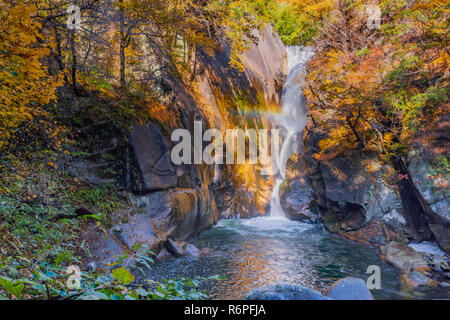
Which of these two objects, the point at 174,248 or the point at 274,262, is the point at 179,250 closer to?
the point at 174,248

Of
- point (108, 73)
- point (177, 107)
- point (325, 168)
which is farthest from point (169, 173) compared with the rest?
point (325, 168)

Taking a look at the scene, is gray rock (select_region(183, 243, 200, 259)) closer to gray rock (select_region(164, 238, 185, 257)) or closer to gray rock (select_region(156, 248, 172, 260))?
gray rock (select_region(164, 238, 185, 257))

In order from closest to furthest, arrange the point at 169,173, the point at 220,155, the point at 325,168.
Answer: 1. the point at 169,173
2. the point at 325,168
3. the point at 220,155

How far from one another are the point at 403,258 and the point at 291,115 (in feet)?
49.3

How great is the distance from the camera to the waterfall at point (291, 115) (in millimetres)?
18750

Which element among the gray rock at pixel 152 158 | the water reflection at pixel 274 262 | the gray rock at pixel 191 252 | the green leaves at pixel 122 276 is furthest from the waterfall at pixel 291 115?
the green leaves at pixel 122 276

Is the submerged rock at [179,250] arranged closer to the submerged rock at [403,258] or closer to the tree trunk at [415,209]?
the submerged rock at [403,258]

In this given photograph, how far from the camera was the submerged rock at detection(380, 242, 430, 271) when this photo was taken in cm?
694

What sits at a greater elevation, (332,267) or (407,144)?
(407,144)

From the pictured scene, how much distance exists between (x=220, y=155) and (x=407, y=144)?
27.6 feet

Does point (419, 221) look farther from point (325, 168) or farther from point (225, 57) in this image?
point (225, 57)

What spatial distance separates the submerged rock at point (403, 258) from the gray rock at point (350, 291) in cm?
422

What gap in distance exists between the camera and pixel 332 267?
7348 mm

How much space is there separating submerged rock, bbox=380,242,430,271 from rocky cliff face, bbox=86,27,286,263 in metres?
6.82
